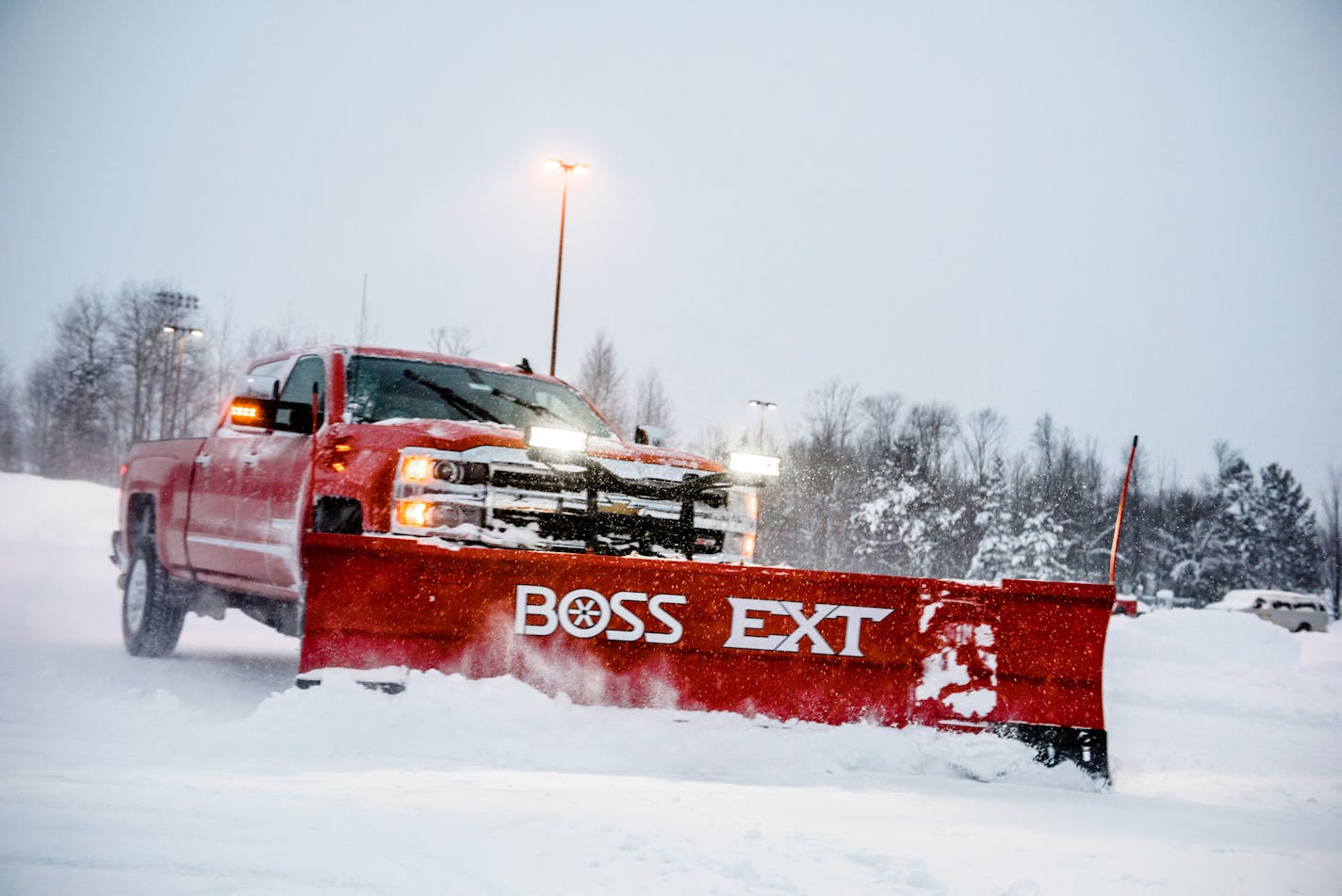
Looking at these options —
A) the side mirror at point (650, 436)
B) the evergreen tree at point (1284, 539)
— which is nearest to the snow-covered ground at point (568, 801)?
the side mirror at point (650, 436)

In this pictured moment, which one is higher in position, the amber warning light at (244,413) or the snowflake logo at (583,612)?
the amber warning light at (244,413)

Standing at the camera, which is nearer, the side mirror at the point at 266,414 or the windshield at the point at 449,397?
the side mirror at the point at 266,414

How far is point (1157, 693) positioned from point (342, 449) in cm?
704

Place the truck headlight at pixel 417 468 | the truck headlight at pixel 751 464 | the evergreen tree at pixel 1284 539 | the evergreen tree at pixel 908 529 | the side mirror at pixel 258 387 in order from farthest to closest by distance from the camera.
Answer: the evergreen tree at pixel 1284 539 < the evergreen tree at pixel 908 529 < the side mirror at pixel 258 387 < the truck headlight at pixel 751 464 < the truck headlight at pixel 417 468

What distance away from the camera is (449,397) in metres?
6.15

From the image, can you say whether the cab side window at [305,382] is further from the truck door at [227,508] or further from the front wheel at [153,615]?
the front wheel at [153,615]

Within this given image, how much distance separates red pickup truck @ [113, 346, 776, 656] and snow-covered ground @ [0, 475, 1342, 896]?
2.32ft

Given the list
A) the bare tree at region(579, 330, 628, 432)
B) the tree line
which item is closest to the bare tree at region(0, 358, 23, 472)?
the tree line

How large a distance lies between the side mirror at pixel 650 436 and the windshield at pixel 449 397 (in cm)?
19

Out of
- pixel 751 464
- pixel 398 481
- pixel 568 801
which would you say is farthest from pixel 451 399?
pixel 568 801

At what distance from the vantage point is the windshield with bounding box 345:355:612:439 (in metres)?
5.95

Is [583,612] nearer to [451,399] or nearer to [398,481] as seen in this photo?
[398,481]

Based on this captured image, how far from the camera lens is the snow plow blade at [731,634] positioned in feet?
15.3

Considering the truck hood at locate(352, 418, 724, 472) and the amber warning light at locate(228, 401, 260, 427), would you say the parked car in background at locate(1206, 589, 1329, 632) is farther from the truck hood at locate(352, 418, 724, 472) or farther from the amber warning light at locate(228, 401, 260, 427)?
the amber warning light at locate(228, 401, 260, 427)
